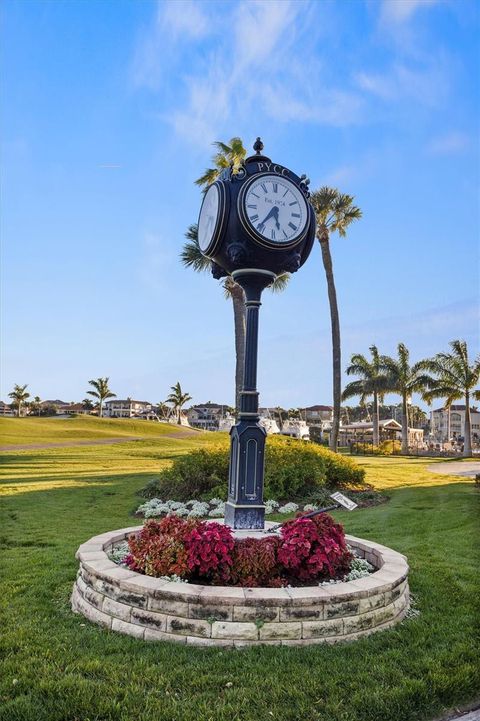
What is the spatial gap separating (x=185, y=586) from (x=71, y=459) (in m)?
21.8

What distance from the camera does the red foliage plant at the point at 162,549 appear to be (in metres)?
4.98

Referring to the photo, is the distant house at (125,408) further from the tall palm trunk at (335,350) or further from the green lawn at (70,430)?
the tall palm trunk at (335,350)

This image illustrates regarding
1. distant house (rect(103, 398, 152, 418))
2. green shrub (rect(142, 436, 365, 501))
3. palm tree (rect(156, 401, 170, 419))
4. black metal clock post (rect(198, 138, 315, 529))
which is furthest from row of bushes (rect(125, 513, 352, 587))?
distant house (rect(103, 398, 152, 418))

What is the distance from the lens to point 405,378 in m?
45.0

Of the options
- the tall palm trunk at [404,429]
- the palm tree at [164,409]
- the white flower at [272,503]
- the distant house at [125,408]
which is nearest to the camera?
the white flower at [272,503]

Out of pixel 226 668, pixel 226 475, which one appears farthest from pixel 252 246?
pixel 226 475

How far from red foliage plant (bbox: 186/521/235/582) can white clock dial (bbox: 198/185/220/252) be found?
3.42 metres

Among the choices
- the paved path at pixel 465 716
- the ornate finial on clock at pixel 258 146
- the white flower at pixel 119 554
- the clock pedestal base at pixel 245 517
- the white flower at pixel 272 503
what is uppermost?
the ornate finial on clock at pixel 258 146

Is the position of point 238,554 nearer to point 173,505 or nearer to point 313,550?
point 313,550

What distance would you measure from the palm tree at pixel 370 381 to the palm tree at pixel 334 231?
23817mm

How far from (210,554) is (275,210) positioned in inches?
151

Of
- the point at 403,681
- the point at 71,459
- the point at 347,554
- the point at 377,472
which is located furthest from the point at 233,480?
the point at 71,459

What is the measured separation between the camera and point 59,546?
808cm

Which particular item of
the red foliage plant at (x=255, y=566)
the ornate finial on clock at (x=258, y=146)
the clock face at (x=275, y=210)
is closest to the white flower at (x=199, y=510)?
the red foliage plant at (x=255, y=566)
